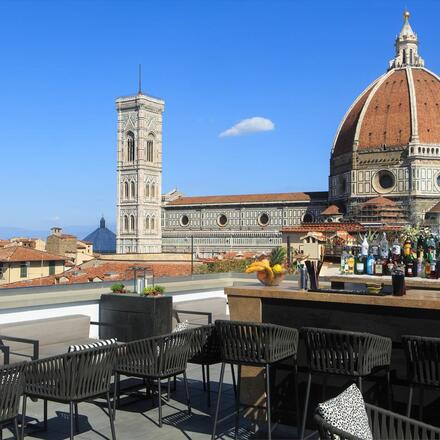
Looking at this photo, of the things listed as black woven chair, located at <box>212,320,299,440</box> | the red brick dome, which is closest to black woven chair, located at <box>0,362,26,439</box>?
black woven chair, located at <box>212,320,299,440</box>

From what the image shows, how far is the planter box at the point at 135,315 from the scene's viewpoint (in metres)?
6.75

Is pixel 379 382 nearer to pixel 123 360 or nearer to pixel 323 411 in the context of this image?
pixel 323 411

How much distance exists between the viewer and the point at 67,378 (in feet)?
13.1

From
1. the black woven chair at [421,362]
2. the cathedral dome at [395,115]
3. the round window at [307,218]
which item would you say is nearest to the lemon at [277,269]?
the black woven chair at [421,362]

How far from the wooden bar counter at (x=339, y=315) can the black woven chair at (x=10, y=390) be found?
1828 mm

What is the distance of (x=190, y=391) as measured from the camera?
5.94 meters

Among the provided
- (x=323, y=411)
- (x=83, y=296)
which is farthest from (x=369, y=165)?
(x=323, y=411)

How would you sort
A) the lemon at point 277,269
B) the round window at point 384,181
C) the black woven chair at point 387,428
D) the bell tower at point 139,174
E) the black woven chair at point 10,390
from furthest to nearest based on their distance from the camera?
the bell tower at point 139,174 < the round window at point 384,181 < the lemon at point 277,269 < the black woven chair at point 10,390 < the black woven chair at point 387,428

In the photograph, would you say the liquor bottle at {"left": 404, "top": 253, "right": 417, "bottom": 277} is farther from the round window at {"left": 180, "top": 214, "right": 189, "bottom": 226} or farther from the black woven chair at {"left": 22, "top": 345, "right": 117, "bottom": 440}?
the round window at {"left": 180, "top": 214, "right": 189, "bottom": 226}

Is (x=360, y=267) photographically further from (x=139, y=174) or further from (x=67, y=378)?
(x=139, y=174)

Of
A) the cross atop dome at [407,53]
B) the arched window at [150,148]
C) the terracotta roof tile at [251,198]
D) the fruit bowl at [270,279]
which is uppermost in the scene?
the cross atop dome at [407,53]

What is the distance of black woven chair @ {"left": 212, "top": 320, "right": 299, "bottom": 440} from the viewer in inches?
168

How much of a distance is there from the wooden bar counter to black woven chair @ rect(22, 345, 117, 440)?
1.27m

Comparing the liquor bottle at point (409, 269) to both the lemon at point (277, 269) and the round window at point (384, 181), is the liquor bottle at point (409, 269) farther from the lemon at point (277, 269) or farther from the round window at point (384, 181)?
the round window at point (384, 181)
